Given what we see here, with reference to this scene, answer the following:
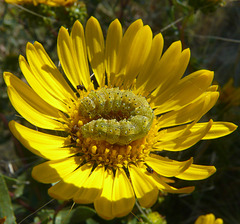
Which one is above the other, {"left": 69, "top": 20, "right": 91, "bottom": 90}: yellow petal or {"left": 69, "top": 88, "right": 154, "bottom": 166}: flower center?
{"left": 69, "top": 20, "right": 91, "bottom": 90}: yellow petal

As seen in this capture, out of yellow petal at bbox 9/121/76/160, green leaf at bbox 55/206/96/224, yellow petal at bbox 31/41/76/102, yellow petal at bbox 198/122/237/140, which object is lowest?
green leaf at bbox 55/206/96/224

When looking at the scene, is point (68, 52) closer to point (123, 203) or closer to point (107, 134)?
point (107, 134)

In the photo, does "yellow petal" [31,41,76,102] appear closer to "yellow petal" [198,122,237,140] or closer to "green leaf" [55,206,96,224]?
"green leaf" [55,206,96,224]

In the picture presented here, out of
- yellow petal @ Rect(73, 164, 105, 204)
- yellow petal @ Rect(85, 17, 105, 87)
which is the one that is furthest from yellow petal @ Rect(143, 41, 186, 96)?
yellow petal @ Rect(73, 164, 105, 204)

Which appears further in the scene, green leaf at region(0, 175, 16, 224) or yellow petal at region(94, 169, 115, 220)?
green leaf at region(0, 175, 16, 224)

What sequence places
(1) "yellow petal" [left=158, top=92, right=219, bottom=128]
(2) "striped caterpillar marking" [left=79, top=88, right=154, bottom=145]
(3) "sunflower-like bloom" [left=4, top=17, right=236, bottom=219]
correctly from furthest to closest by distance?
(2) "striped caterpillar marking" [left=79, top=88, right=154, bottom=145] < (1) "yellow petal" [left=158, top=92, right=219, bottom=128] < (3) "sunflower-like bloom" [left=4, top=17, right=236, bottom=219]

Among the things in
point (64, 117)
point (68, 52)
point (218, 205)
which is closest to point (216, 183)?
point (218, 205)

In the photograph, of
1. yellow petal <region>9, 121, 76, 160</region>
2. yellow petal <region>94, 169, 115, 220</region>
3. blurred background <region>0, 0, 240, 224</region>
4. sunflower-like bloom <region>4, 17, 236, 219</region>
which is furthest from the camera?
blurred background <region>0, 0, 240, 224</region>
